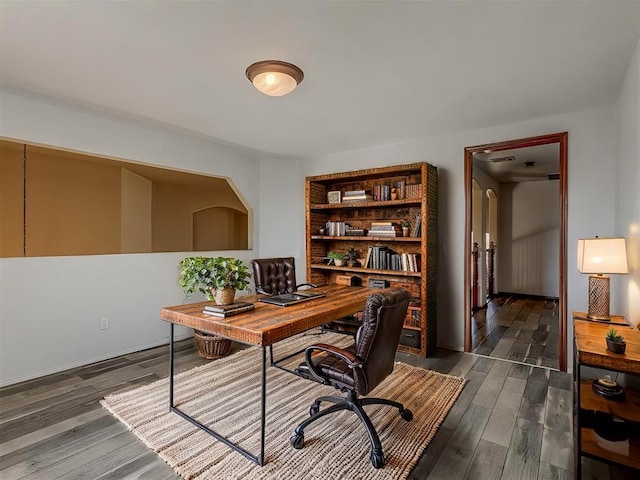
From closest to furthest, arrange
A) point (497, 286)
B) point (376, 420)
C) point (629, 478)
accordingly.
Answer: point (629, 478), point (376, 420), point (497, 286)

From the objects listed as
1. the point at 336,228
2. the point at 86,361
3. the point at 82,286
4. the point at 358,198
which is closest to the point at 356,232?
the point at 336,228

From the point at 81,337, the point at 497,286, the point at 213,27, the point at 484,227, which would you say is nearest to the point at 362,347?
the point at 213,27

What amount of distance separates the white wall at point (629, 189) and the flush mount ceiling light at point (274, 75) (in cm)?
210

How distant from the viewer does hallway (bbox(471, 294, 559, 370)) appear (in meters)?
3.54

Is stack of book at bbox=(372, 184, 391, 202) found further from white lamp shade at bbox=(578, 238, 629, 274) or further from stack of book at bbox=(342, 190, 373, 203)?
white lamp shade at bbox=(578, 238, 629, 274)

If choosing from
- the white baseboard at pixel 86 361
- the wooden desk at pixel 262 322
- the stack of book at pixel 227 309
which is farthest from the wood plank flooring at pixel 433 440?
the stack of book at pixel 227 309

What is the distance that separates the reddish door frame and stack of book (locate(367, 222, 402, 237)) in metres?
0.76

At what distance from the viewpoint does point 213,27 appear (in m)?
1.87

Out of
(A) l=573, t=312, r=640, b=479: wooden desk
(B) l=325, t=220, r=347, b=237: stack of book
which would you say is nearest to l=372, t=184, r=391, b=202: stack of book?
(B) l=325, t=220, r=347, b=237: stack of book

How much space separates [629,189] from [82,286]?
461 cm

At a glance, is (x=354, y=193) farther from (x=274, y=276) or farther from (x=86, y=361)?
(x=86, y=361)

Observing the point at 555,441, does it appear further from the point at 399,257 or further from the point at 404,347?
the point at 399,257

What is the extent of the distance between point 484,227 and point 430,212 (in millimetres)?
2934

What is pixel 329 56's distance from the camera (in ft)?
7.11
